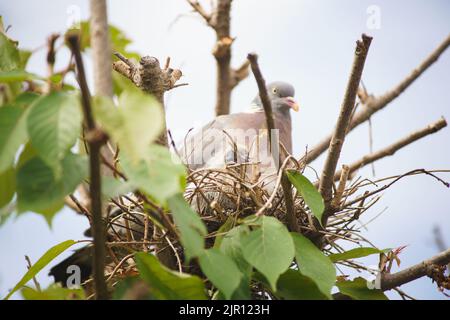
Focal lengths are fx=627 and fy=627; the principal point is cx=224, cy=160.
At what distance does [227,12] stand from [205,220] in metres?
2.21

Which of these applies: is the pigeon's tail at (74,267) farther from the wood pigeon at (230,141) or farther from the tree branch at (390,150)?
the tree branch at (390,150)

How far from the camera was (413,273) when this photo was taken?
2758 mm

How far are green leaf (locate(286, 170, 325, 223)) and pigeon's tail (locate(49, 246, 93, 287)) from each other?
1.44 m

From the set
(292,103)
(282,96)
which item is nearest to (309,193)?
(292,103)

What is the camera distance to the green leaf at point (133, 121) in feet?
4.24

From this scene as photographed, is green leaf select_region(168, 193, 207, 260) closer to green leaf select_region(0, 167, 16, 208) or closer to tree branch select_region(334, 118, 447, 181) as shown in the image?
green leaf select_region(0, 167, 16, 208)

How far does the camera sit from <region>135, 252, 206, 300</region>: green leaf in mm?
1962

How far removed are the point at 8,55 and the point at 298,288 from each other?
1.47m

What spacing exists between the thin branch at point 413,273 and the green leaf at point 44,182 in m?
1.70

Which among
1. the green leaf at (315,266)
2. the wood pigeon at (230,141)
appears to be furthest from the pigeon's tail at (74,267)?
the green leaf at (315,266)

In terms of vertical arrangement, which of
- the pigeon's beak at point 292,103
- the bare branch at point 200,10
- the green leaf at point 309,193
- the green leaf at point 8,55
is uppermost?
the bare branch at point 200,10
